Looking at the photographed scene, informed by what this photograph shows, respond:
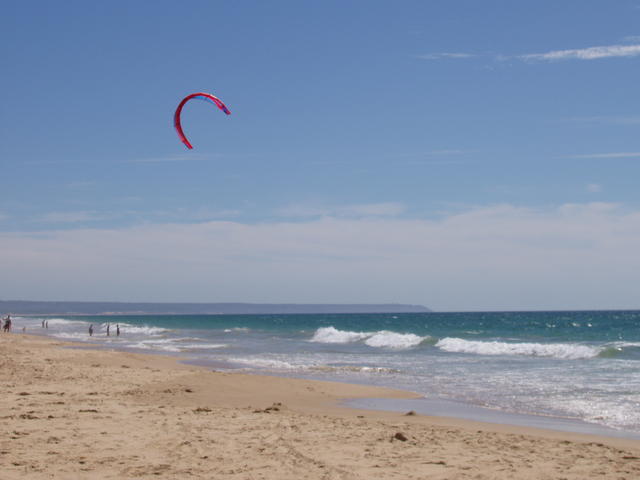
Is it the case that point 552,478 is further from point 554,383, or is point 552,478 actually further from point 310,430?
point 554,383

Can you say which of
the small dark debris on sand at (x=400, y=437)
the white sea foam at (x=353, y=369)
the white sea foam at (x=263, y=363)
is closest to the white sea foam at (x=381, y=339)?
the white sea foam at (x=263, y=363)

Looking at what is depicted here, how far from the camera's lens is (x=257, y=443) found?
27.4 feet

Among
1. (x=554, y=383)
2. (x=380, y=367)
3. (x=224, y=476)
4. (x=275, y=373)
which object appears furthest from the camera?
(x=380, y=367)

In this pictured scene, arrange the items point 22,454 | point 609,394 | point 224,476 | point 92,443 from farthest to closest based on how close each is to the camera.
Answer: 1. point 609,394
2. point 92,443
3. point 22,454
4. point 224,476

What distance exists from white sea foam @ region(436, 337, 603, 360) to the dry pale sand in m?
17.1

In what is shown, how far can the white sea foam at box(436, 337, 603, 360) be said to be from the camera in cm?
2738

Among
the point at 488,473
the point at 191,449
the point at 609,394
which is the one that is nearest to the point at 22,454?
the point at 191,449

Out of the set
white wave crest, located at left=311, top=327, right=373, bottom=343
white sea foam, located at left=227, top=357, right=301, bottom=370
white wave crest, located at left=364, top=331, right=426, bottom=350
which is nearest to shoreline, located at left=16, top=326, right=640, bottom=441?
white sea foam, located at left=227, top=357, right=301, bottom=370

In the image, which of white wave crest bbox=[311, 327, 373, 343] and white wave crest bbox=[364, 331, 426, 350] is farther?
white wave crest bbox=[311, 327, 373, 343]

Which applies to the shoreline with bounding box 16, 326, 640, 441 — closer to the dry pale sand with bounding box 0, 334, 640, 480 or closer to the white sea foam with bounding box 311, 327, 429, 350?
the dry pale sand with bounding box 0, 334, 640, 480

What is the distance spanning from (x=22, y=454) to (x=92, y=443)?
84 cm

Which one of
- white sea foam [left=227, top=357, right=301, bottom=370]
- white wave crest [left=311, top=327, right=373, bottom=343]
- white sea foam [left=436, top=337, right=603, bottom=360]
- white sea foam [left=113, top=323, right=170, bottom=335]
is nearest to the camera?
white sea foam [left=227, top=357, right=301, bottom=370]

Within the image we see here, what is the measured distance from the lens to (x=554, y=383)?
54.2 feet

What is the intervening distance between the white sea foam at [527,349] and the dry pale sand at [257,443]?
17.1 m
